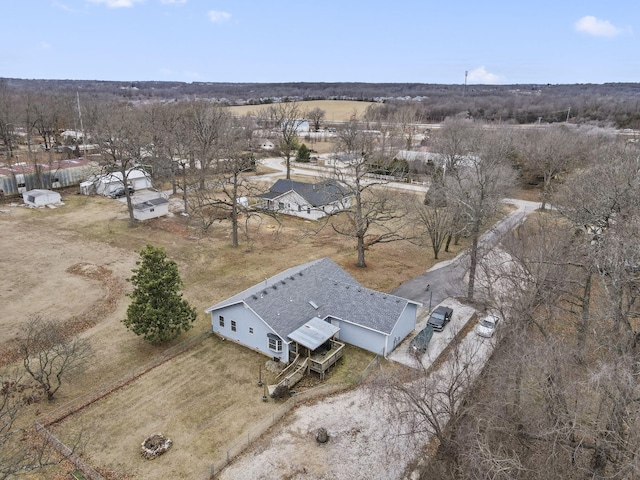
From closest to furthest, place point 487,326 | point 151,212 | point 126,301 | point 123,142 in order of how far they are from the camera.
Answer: point 487,326, point 126,301, point 151,212, point 123,142

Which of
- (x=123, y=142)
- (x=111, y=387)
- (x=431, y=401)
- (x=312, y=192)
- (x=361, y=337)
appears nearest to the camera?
(x=431, y=401)

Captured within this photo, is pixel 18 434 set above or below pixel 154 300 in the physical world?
below

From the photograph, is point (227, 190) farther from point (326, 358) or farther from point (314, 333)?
point (326, 358)

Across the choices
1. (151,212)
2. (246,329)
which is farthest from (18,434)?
(151,212)

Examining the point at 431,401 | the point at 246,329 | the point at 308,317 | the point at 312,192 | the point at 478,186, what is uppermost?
the point at 478,186

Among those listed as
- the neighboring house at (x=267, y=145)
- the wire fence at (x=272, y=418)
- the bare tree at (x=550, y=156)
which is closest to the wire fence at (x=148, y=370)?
the wire fence at (x=272, y=418)

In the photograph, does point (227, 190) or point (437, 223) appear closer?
point (437, 223)
